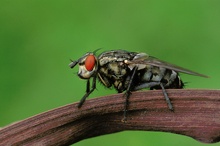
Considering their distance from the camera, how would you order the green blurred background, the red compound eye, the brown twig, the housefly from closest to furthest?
the brown twig < the red compound eye < the housefly < the green blurred background

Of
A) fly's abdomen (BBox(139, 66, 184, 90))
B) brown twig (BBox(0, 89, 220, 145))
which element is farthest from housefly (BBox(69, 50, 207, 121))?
brown twig (BBox(0, 89, 220, 145))

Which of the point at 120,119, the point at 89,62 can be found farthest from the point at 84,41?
the point at 120,119

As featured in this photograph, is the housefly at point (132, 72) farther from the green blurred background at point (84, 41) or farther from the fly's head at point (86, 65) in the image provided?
the green blurred background at point (84, 41)

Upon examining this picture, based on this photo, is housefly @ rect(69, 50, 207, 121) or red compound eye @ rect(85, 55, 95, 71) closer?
red compound eye @ rect(85, 55, 95, 71)

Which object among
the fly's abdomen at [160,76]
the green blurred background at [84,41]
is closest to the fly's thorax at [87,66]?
the fly's abdomen at [160,76]

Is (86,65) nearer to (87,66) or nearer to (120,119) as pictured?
(87,66)

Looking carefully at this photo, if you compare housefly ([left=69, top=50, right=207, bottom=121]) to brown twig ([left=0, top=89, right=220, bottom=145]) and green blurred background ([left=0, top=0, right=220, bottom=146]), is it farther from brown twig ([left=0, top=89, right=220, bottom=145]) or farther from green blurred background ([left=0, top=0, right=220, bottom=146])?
green blurred background ([left=0, top=0, right=220, bottom=146])
